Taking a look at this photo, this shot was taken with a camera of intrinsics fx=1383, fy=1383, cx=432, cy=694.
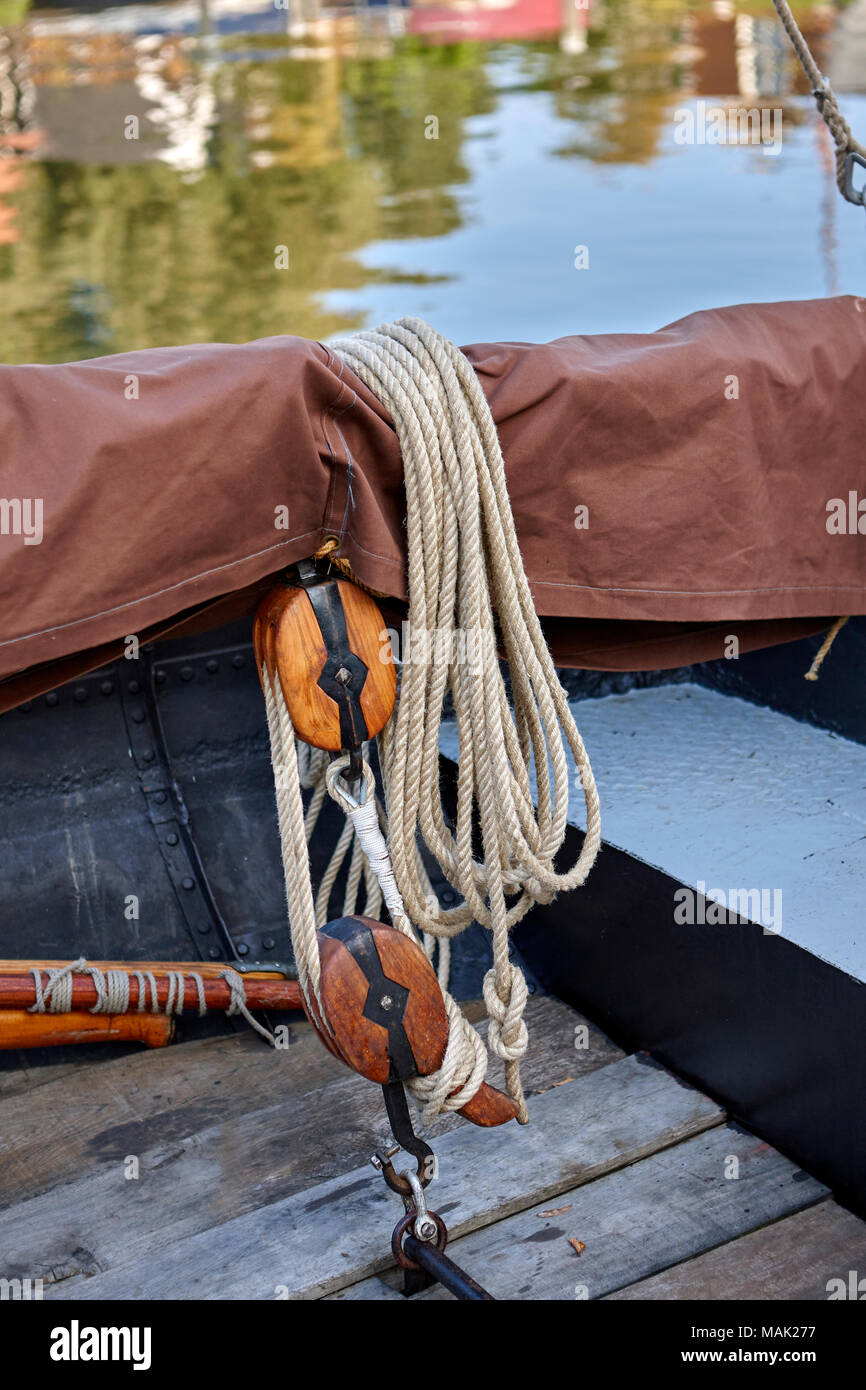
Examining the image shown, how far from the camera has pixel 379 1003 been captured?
142 cm

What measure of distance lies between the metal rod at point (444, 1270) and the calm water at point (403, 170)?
6662 mm

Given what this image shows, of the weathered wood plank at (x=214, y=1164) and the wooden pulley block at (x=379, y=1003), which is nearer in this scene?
the wooden pulley block at (x=379, y=1003)

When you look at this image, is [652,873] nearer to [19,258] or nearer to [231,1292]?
[231,1292]

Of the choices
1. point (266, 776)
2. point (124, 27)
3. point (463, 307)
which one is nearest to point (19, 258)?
point (463, 307)

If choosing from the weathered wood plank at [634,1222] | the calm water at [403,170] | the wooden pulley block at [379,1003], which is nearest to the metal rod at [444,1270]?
the weathered wood plank at [634,1222]

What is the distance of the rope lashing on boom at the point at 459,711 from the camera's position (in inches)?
61.2

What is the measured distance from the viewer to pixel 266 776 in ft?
7.22

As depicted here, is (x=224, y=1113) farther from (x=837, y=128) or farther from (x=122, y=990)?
(x=837, y=128)

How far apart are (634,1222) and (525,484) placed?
87 cm

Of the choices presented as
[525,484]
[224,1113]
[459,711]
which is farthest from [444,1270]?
[525,484]

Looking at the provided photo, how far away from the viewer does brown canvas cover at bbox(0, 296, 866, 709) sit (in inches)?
56.5

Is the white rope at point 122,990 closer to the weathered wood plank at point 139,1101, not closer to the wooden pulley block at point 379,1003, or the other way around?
the weathered wood plank at point 139,1101

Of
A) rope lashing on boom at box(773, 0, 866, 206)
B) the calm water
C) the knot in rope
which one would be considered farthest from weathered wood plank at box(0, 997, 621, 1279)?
the calm water

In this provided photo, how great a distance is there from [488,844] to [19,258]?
1026cm
